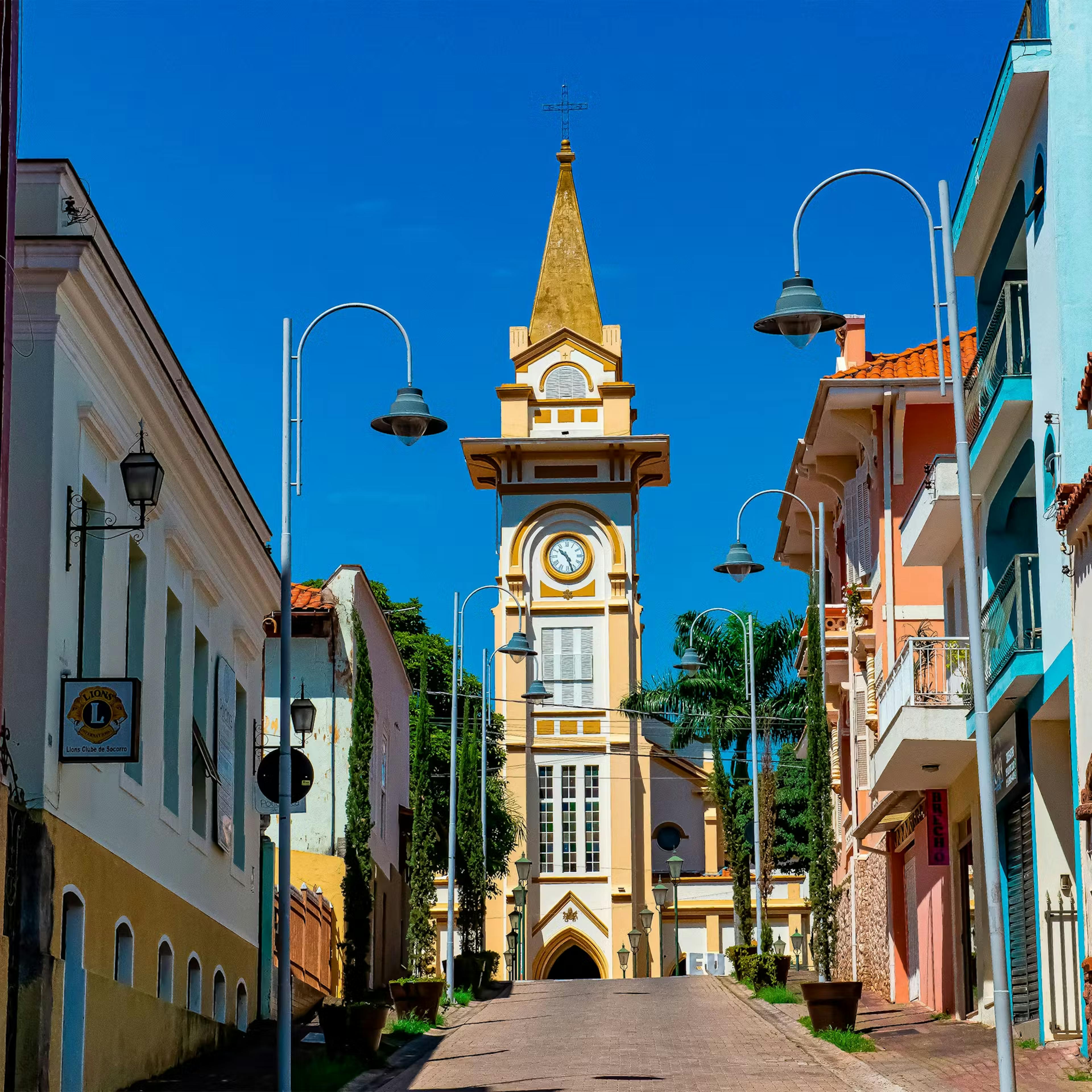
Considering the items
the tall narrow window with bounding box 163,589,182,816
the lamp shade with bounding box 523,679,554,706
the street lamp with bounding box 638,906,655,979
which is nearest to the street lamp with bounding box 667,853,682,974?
the street lamp with bounding box 638,906,655,979

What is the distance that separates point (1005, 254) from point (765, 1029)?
445 inches

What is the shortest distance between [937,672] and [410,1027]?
9.78m

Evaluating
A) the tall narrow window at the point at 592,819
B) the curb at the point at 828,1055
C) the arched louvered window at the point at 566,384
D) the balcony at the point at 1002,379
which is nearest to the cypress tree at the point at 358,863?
the curb at the point at 828,1055

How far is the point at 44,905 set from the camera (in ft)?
51.8

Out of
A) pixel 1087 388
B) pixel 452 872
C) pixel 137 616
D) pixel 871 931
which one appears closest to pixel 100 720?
pixel 137 616

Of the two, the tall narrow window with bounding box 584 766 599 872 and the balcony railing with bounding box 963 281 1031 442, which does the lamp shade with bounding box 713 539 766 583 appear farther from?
the tall narrow window with bounding box 584 766 599 872

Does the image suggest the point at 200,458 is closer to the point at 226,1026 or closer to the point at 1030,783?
the point at 226,1026

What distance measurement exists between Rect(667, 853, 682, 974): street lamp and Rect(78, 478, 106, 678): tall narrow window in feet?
114

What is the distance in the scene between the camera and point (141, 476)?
17.9 metres

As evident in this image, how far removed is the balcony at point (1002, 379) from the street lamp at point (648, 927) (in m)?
38.3

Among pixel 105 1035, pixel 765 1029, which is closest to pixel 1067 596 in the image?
pixel 765 1029

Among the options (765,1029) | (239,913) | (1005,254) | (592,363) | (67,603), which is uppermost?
(592,363)

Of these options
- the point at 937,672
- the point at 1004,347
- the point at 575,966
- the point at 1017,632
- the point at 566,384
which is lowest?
the point at 575,966

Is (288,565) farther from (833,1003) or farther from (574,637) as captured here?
(574,637)
